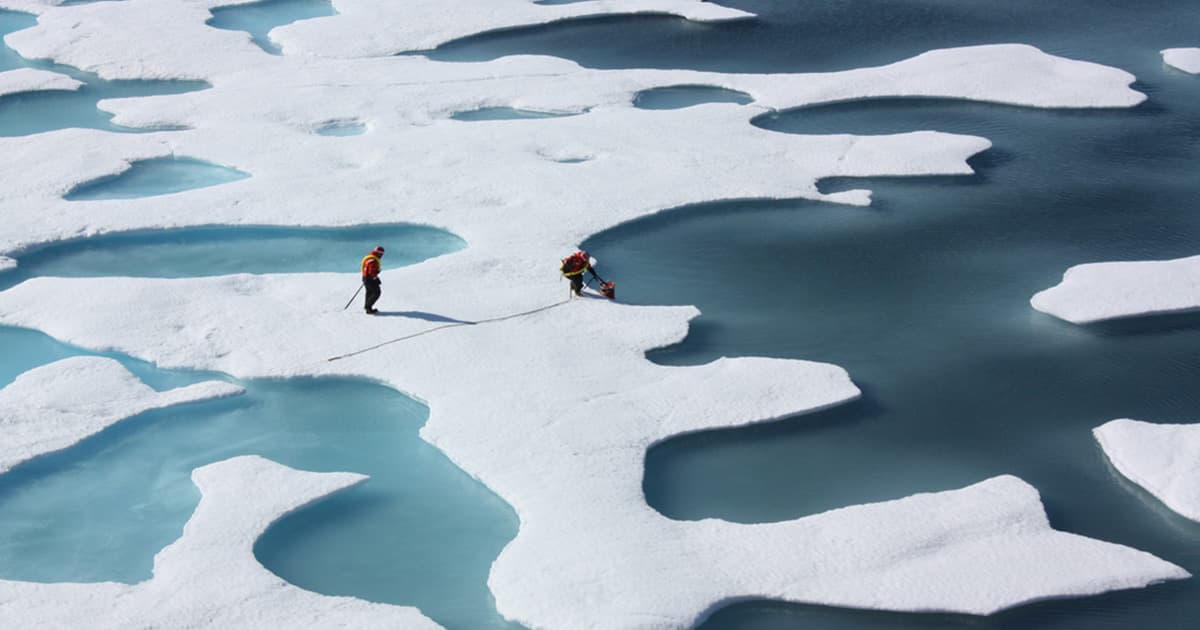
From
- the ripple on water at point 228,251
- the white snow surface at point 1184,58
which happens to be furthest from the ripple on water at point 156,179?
the white snow surface at point 1184,58

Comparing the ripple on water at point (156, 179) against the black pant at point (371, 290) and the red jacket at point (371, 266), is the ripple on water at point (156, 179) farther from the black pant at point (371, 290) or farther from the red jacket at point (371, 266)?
the red jacket at point (371, 266)

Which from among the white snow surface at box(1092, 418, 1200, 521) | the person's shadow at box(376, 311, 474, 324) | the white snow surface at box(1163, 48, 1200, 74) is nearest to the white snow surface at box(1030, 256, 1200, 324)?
the white snow surface at box(1092, 418, 1200, 521)

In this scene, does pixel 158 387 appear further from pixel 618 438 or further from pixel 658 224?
pixel 658 224

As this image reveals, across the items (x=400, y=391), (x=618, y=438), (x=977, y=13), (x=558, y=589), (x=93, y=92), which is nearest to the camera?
(x=558, y=589)

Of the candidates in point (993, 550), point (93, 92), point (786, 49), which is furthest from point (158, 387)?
point (786, 49)

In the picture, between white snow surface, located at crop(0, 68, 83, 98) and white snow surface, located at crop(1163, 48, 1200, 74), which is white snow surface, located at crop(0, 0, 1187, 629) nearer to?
white snow surface, located at crop(0, 68, 83, 98)

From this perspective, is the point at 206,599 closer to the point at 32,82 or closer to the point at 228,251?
the point at 228,251
